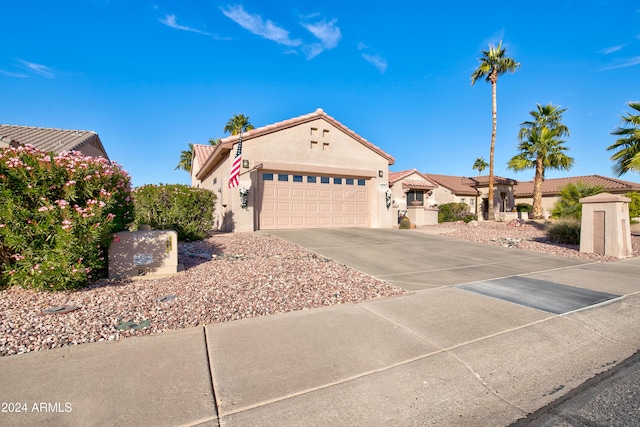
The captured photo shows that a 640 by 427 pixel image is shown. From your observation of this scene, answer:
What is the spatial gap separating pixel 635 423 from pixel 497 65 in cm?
2694

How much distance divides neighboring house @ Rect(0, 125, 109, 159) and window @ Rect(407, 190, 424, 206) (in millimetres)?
23889

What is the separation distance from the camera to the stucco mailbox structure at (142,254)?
5704 mm

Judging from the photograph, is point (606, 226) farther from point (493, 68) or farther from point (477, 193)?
point (477, 193)

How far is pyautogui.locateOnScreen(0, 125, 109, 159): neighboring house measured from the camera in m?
15.1

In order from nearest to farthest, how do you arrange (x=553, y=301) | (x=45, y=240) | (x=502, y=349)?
(x=502, y=349)
(x=45, y=240)
(x=553, y=301)

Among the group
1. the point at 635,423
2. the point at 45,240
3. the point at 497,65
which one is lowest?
the point at 635,423

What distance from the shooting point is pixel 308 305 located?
4809mm

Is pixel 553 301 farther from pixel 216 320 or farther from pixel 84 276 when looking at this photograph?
pixel 84 276

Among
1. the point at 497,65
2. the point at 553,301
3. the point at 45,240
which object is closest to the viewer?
the point at 45,240

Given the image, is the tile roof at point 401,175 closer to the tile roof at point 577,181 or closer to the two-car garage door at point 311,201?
the two-car garage door at point 311,201

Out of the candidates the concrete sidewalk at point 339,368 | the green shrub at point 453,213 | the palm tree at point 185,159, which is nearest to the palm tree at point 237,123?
the palm tree at point 185,159

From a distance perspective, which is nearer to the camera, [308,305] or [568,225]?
[308,305]

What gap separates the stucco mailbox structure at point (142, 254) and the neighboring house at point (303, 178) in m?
7.04

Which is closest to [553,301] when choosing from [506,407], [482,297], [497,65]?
[482,297]
